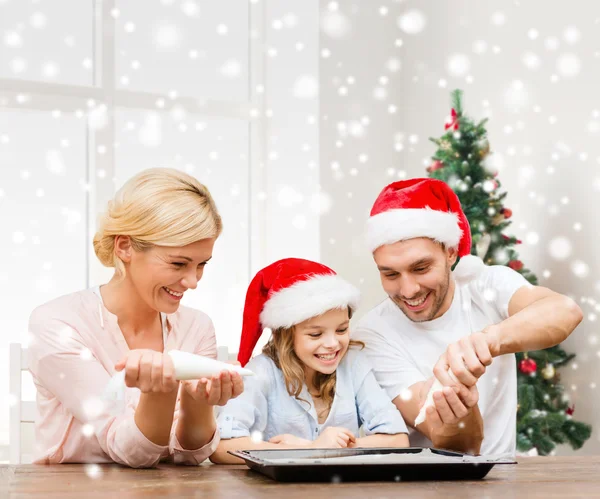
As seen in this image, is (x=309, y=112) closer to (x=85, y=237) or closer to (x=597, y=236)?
(x=85, y=237)

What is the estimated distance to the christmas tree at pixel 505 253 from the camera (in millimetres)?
2873

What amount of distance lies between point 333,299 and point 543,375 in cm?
140

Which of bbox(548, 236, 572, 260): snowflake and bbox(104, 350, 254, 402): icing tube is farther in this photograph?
bbox(548, 236, 572, 260): snowflake

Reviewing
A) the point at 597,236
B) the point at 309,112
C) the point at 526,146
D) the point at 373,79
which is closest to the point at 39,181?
the point at 309,112

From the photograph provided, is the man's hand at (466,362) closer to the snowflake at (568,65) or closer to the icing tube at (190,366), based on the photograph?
the icing tube at (190,366)

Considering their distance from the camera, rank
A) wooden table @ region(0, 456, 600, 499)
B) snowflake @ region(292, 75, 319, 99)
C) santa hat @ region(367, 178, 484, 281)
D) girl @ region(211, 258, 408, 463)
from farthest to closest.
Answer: snowflake @ region(292, 75, 319, 99) < santa hat @ region(367, 178, 484, 281) < girl @ region(211, 258, 408, 463) < wooden table @ region(0, 456, 600, 499)

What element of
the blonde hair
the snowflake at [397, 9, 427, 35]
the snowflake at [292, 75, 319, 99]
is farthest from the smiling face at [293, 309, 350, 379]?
the snowflake at [397, 9, 427, 35]

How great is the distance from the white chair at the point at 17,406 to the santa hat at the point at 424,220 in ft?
3.16

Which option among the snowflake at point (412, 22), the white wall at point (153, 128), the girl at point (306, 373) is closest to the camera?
the girl at point (306, 373)

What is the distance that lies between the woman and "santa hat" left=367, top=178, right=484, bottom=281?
0.48 m

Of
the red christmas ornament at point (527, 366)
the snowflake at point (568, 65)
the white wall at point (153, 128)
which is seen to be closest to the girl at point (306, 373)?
the red christmas ornament at point (527, 366)

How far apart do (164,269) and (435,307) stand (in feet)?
2.28

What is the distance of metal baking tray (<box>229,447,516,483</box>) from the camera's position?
1.16 meters

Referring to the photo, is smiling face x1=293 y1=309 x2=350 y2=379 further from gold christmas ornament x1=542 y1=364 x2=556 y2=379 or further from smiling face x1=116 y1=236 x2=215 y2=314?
gold christmas ornament x1=542 y1=364 x2=556 y2=379
